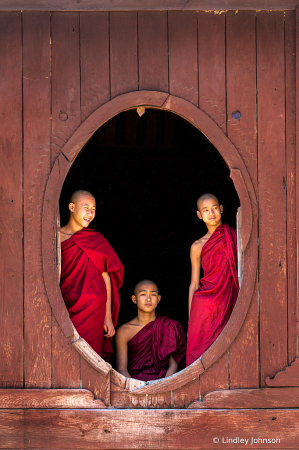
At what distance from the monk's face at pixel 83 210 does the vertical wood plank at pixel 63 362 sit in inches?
37.8

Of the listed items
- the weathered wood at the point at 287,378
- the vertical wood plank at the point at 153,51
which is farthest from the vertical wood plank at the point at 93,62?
the weathered wood at the point at 287,378

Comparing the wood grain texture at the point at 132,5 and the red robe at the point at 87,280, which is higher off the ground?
the wood grain texture at the point at 132,5

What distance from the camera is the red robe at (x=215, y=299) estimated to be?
13.8ft

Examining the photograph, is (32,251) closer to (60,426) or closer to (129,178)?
(60,426)

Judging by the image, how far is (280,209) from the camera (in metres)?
3.84

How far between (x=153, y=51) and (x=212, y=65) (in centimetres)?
41

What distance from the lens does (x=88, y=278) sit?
14.1ft

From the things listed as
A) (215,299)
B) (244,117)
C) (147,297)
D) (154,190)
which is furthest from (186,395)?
(154,190)

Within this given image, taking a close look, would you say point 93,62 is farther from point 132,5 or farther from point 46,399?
point 46,399

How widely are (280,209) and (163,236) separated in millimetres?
2578

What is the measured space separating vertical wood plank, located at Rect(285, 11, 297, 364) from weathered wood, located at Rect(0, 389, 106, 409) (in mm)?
1375

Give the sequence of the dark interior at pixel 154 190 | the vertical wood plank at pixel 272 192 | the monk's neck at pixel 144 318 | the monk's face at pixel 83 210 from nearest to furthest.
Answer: the vertical wood plank at pixel 272 192 < the monk's face at pixel 83 210 < the monk's neck at pixel 144 318 < the dark interior at pixel 154 190

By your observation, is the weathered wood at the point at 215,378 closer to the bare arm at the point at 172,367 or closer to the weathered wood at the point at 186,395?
the weathered wood at the point at 186,395

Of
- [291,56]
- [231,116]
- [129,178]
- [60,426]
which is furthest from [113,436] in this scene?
[129,178]
